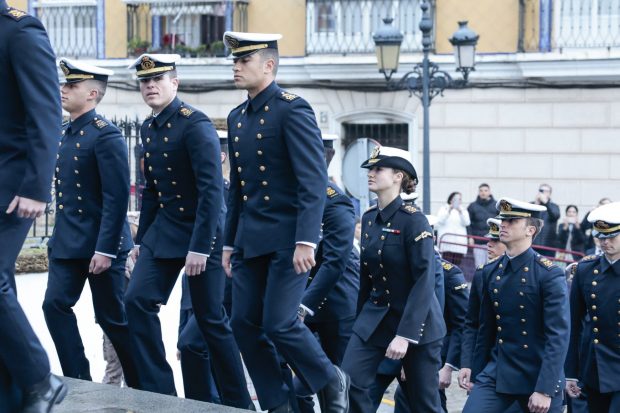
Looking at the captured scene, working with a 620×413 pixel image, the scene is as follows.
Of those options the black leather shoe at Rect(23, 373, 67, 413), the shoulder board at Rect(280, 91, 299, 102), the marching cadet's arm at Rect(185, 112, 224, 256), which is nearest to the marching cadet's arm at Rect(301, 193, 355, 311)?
the marching cadet's arm at Rect(185, 112, 224, 256)

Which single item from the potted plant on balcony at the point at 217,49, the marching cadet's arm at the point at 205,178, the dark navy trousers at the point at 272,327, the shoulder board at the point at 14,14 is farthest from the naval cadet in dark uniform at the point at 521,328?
the potted plant on balcony at the point at 217,49

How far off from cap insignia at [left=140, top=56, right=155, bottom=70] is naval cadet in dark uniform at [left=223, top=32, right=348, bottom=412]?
83 cm

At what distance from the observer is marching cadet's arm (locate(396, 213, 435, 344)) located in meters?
7.42

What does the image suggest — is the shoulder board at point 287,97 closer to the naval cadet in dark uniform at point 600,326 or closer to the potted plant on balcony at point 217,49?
the naval cadet in dark uniform at point 600,326

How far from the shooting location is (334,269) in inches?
320

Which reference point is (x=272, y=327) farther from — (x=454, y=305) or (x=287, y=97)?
(x=454, y=305)

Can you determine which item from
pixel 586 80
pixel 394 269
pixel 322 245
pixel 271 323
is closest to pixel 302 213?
pixel 271 323

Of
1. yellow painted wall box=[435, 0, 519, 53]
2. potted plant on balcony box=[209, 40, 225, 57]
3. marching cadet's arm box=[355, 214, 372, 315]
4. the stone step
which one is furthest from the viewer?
potted plant on balcony box=[209, 40, 225, 57]

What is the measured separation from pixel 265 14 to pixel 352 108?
112 inches

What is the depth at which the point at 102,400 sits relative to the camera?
21.5ft

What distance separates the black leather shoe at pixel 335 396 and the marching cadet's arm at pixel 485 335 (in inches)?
53.6

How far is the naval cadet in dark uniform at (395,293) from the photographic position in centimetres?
757

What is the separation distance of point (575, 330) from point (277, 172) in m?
2.58

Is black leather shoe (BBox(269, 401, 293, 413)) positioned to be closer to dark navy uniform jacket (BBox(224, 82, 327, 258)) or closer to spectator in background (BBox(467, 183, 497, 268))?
dark navy uniform jacket (BBox(224, 82, 327, 258))
